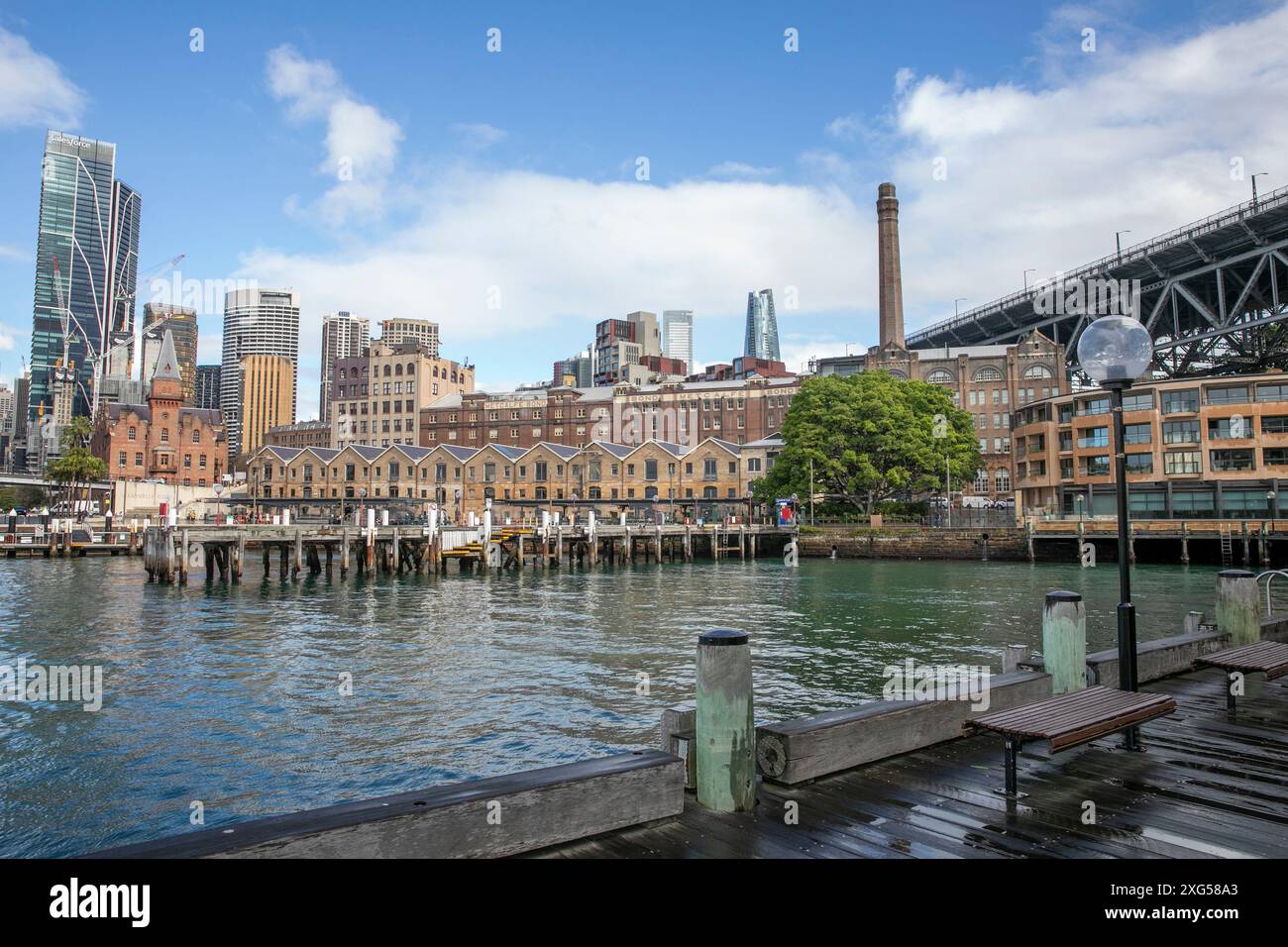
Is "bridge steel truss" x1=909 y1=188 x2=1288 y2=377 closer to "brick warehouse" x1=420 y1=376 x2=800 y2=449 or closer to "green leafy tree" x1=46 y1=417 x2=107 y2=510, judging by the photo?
"brick warehouse" x1=420 y1=376 x2=800 y2=449

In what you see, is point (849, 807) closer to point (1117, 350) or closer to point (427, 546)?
point (1117, 350)

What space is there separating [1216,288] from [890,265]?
128 ft

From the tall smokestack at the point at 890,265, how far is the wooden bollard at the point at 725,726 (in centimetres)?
11826

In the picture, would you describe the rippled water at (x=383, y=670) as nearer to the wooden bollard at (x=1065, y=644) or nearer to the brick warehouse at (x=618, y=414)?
the wooden bollard at (x=1065, y=644)

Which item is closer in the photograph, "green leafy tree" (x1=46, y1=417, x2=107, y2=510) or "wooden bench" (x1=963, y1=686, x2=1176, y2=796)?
"wooden bench" (x1=963, y1=686, x2=1176, y2=796)

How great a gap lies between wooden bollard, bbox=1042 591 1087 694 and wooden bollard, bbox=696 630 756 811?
4.90 metres

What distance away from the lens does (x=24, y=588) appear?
136ft

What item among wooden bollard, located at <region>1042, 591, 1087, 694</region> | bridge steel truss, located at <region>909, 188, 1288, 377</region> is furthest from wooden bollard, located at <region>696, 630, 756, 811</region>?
bridge steel truss, located at <region>909, 188, 1288, 377</region>

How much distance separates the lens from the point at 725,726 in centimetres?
654

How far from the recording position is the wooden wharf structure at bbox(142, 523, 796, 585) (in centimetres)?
4728

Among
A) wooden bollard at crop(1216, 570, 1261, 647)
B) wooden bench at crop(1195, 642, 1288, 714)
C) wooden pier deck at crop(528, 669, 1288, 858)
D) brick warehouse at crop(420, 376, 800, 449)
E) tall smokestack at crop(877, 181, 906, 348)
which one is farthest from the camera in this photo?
brick warehouse at crop(420, 376, 800, 449)

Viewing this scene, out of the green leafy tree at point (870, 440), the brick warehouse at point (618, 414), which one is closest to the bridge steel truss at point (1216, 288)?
the green leafy tree at point (870, 440)

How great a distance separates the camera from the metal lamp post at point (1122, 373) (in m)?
9.11

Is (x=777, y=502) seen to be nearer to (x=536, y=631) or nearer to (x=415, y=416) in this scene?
(x=536, y=631)
